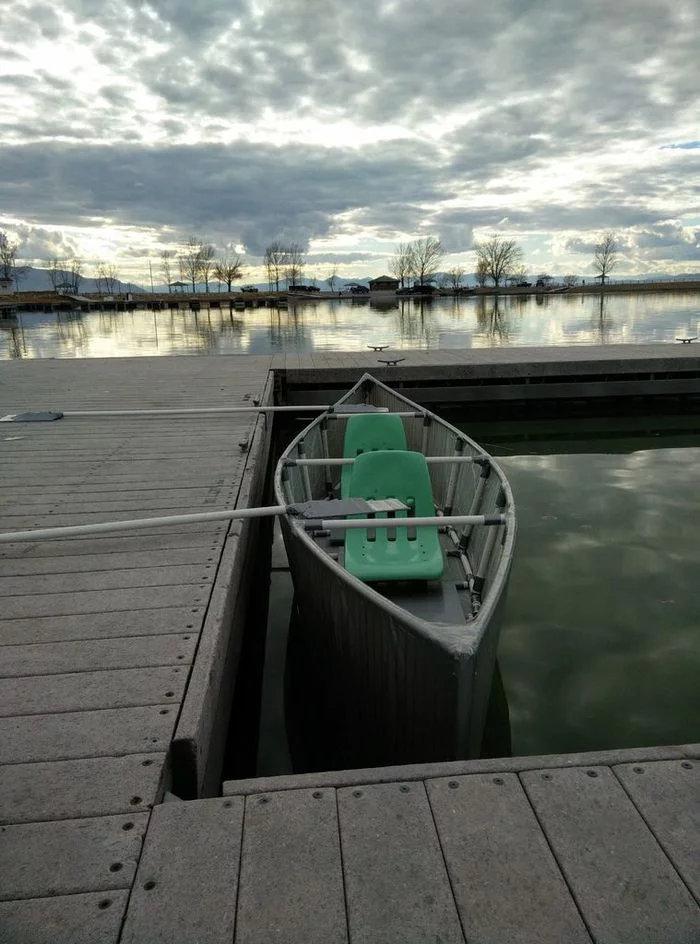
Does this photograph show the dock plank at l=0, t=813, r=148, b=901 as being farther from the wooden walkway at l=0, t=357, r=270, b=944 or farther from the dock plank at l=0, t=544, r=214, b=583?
the dock plank at l=0, t=544, r=214, b=583

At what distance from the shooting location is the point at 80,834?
2.18 meters

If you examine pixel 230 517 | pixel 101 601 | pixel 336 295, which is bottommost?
pixel 101 601

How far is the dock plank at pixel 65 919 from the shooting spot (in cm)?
181

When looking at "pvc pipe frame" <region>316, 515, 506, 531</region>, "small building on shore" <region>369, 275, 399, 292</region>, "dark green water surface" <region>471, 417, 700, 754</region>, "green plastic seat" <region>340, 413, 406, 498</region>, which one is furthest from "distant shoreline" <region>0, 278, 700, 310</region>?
"pvc pipe frame" <region>316, 515, 506, 531</region>

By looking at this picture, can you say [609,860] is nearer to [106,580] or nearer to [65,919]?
[65,919]

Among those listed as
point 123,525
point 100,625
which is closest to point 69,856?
point 100,625

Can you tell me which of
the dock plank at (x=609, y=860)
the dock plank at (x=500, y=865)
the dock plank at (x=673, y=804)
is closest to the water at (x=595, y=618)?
the dock plank at (x=673, y=804)

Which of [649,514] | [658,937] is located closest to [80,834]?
[658,937]

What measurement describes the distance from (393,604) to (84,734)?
1.50 m

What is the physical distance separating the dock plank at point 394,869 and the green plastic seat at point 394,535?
2.39m

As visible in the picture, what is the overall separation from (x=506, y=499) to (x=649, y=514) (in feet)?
14.5

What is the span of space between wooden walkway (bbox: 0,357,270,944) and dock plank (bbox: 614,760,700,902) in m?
1.78

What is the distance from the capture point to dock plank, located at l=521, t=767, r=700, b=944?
1828 mm

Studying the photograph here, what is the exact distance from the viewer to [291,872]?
1.99 metres
